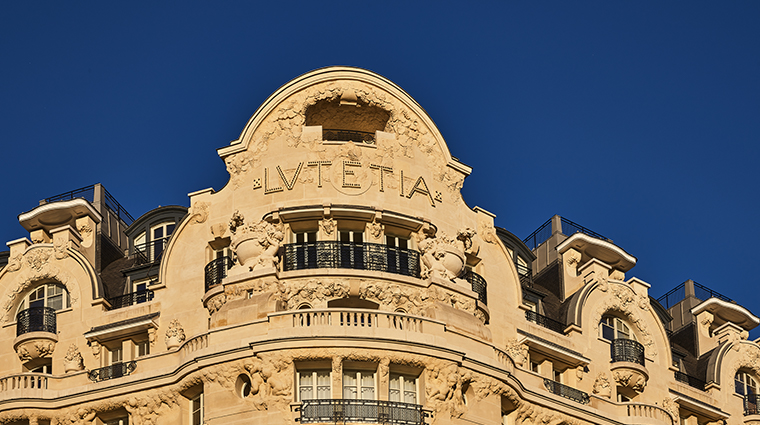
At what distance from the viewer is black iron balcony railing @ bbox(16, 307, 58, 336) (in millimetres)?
45969

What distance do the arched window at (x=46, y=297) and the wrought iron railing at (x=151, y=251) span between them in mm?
3446

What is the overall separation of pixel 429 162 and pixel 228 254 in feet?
22.4

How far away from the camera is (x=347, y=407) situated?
39969 mm

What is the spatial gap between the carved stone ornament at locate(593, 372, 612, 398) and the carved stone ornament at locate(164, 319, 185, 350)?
13.2 m

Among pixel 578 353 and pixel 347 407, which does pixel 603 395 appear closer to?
pixel 578 353

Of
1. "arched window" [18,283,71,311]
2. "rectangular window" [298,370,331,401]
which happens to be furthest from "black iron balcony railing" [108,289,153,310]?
"rectangular window" [298,370,331,401]

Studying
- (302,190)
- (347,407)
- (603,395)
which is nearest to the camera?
(347,407)

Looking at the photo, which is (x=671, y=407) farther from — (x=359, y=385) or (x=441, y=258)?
(x=359, y=385)

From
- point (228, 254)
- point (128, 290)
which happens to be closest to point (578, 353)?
point (228, 254)

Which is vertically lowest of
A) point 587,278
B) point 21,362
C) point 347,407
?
point 347,407

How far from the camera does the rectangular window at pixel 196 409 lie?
42.0 metres

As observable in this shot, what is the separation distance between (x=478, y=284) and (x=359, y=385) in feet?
20.5

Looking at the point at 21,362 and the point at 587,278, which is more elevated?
the point at 587,278

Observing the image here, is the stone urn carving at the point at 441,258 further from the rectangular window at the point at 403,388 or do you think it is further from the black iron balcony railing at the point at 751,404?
the black iron balcony railing at the point at 751,404
